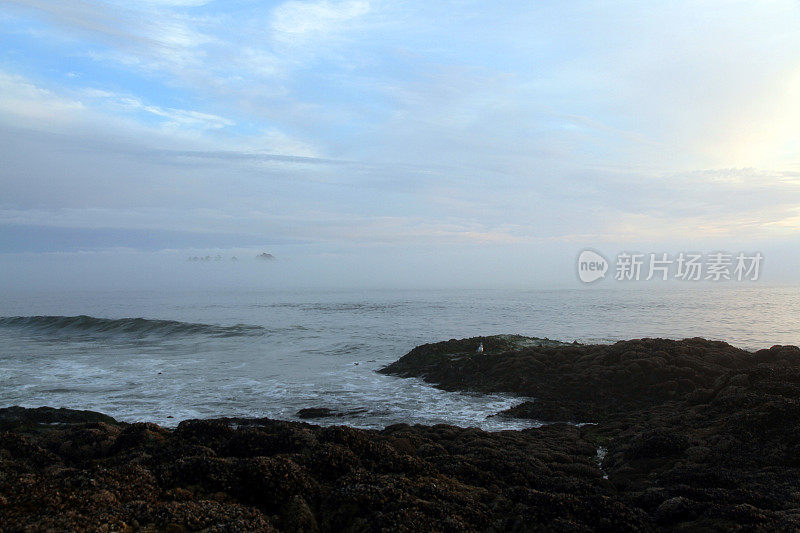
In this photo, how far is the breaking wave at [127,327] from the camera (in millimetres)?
37219

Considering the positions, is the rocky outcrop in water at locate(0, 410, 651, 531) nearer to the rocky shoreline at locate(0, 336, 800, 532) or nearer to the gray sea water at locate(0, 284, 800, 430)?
the rocky shoreline at locate(0, 336, 800, 532)

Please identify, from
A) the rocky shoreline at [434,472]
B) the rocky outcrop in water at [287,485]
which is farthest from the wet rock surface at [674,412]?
the rocky outcrop in water at [287,485]

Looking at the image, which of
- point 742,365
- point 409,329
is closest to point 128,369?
point 409,329

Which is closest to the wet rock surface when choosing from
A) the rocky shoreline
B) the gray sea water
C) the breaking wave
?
A: the rocky shoreline

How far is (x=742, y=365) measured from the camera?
15.6 metres

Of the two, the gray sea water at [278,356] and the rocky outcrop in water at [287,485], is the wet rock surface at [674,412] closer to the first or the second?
the rocky outcrop in water at [287,485]

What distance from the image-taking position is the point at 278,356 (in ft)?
81.6

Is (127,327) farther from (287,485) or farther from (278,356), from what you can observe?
(287,485)

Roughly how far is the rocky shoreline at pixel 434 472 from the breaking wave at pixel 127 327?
25135 mm

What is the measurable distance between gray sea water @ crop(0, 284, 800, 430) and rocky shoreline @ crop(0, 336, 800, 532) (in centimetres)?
266

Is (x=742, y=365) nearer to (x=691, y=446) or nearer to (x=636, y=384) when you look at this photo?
(x=636, y=384)

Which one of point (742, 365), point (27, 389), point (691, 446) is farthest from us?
point (27, 389)

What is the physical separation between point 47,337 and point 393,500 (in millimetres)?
41801

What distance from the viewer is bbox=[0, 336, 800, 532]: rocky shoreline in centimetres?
435
